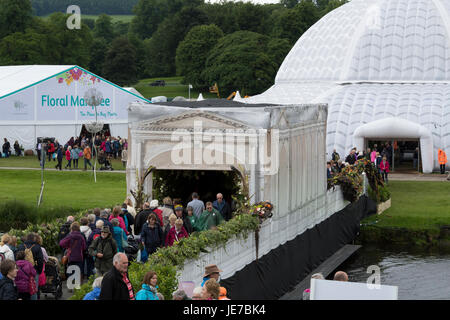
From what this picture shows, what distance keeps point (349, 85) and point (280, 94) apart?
532 centimetres

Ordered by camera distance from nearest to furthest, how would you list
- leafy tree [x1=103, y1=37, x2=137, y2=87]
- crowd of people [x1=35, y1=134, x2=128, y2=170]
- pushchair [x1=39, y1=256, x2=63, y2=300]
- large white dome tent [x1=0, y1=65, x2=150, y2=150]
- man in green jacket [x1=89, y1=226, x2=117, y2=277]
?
man in green jacket [x1=89, y1=226, x2=117, y2=277] < pushchair [x1=39, y1=256, x2=63, y2=300] < crowd of people [x1=35, y1=134, x2=128, y2=170] < large white dome tent [x1=0, y1=65, x2=150, y2=150] < leafy tree [x1=103, y1=37, x2=137, y2=87]

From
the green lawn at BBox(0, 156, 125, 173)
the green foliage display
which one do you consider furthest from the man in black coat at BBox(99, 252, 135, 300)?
the green lawn at BBox(0, 156, 125, 173)

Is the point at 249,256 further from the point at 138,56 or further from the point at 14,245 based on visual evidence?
the point at 138,56

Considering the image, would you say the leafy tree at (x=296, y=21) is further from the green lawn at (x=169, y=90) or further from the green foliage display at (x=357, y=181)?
the green foliage display at (x=357, y=181)

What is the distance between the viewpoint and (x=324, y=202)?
23.8m

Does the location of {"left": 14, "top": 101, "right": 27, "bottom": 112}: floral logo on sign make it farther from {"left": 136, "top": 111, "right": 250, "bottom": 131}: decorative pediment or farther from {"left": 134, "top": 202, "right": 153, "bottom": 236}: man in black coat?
{"left": 134, "top": 202, "right": 153, "bottom": 236}: man in black coat

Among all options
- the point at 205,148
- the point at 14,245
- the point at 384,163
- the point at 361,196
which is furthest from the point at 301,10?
the point at 14,245

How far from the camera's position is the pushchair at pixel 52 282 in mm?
14922

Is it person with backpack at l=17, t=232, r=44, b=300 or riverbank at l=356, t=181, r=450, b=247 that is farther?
riverbank at l=356, t=181, r=450, b=247

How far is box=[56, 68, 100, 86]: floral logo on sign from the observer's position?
50.4 m

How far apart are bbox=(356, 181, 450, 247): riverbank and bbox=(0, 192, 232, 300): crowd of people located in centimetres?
899

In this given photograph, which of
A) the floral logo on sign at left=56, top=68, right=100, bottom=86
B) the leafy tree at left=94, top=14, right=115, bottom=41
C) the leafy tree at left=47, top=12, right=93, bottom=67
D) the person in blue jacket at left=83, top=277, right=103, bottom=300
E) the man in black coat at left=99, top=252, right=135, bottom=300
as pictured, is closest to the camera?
the man in black coat at left=99, top=252, right=135, bottom=300

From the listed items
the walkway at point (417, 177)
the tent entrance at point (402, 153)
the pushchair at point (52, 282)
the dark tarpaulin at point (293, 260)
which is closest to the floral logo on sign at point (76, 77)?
the tent entrance at point (402, 153)

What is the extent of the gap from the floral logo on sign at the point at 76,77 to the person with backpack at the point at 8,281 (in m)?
39.4
